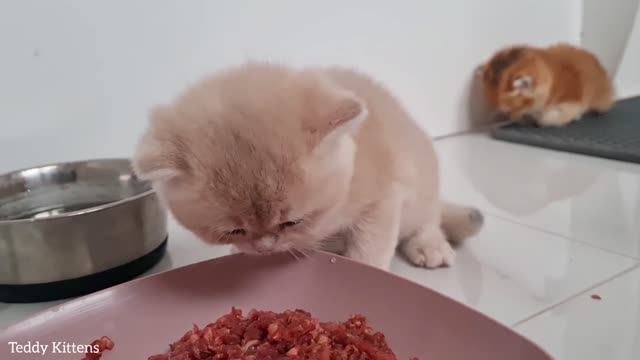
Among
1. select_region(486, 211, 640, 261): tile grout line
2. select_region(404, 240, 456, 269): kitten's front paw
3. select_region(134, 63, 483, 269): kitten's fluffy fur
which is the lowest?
select_region(486, 211, 640, 261): tile grout line

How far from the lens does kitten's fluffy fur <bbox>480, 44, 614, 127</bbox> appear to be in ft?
6.30

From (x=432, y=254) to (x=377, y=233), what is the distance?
0.16 m

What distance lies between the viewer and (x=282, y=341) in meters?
0.76

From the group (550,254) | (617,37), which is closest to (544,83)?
(617,37)

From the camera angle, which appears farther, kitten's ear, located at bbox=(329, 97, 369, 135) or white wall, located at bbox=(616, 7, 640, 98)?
white wall, located at bbox=(616, 7, 640, 98)

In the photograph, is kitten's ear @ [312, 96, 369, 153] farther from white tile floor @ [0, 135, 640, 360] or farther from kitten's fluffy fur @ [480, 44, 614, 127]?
kitten's fluffy fur @ [480, 44, 614, 127]

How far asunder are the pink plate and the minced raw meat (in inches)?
2.1

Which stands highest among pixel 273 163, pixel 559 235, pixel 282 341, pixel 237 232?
pixel 273 163

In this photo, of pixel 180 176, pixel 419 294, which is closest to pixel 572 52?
pixel 419 294

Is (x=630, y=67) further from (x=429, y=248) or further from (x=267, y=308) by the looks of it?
(x=267, y=308)

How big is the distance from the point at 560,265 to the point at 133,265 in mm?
787

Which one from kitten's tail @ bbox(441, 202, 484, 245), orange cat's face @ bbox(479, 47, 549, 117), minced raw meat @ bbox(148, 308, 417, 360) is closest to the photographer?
minced raw meat @ bbox(148, 308, 417, 360)

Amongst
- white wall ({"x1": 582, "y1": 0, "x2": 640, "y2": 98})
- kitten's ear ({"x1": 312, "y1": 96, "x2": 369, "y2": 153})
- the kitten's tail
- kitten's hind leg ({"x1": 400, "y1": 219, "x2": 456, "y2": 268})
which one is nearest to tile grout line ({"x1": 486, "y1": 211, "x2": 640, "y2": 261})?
the kitten's tail

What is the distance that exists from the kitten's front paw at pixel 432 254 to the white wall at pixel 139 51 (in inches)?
27.3
